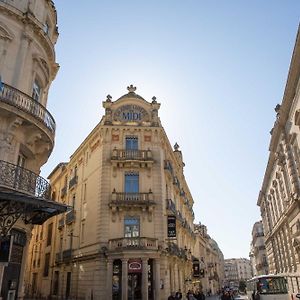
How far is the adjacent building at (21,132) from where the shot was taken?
11148mm

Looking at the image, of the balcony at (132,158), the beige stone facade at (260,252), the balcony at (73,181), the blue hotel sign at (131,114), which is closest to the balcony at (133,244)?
the balcony at (132,158)

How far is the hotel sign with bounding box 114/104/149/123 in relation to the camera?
31.9 metres

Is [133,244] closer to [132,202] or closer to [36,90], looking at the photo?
[132,202]

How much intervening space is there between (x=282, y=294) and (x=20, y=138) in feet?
68.4

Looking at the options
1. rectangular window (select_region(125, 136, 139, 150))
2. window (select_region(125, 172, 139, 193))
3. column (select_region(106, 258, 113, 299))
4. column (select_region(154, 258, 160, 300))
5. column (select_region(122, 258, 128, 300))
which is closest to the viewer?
column (select_region(122, 258, 128, 300))

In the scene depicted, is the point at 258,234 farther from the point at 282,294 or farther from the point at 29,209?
the point at 29,209

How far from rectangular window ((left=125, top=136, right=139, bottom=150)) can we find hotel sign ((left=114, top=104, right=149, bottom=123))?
6.21 ft

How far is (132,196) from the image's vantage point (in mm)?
28250

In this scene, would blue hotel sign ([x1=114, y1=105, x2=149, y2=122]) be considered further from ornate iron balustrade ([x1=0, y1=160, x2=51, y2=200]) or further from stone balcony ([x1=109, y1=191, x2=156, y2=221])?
ornate iron balustrade ([x1=0, y1=160, x2=51, y2=200])

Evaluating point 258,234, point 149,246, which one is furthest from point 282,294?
point 258,234

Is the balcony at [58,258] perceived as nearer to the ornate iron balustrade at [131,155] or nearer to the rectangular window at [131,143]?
the ornate iron balustrade at [131,155]

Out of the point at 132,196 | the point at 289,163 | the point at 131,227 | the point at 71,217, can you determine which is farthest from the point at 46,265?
the point at 289,163

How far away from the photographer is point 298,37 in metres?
18.3

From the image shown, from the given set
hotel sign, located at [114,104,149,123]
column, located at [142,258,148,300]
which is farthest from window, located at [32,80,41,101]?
hotel sign, located at [114,104,149,123]
